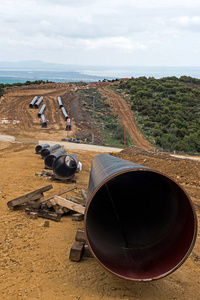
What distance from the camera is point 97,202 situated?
767 cm

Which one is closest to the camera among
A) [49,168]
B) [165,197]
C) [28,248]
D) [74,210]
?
[165,197]

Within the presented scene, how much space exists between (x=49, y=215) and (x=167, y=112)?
47.7 metres

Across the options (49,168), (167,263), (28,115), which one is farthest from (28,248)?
(28,115)

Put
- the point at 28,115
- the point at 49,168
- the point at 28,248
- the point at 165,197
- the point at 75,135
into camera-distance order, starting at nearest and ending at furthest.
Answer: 1. the point at 165,197
2. the point at 28,248
3. the point at 49,168
4. the point at 75,135
5. the point at 28,115

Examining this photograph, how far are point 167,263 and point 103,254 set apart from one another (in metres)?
1.21

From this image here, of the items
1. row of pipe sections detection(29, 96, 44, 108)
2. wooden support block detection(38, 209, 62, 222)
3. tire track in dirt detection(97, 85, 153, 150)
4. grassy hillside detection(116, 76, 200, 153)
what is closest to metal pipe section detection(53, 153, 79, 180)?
wooden support block detection(38, 209, 62, 222)

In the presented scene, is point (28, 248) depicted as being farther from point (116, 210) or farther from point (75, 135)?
point (75, 135)

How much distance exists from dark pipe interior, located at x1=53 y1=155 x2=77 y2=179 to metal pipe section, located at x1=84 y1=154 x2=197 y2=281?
26.1 ft

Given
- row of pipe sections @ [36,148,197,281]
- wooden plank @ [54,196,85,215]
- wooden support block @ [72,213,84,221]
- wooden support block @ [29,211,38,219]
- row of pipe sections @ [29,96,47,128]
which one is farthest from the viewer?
row of pipe sections @ [29,96,47,128]

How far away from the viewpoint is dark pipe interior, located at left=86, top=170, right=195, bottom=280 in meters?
5.32

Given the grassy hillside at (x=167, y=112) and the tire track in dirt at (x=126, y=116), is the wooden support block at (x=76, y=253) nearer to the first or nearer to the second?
the tire track in dirt at (x=126, y=116)

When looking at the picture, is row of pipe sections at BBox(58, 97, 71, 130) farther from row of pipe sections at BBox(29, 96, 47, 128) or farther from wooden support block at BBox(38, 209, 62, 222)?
wooden support block at BBox(38, 209, 62, 222)

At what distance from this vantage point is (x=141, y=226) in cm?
684

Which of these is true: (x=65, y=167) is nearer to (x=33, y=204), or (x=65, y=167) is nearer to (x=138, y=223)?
(x=33, y=204)
